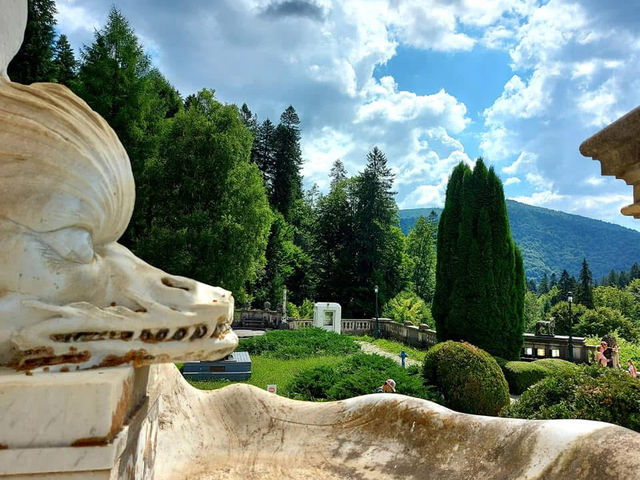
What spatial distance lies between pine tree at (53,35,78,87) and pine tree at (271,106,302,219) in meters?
17.3

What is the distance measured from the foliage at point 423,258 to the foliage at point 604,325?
45.7 ft

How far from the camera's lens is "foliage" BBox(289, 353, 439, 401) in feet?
27.8

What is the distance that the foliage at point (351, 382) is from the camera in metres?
8.48

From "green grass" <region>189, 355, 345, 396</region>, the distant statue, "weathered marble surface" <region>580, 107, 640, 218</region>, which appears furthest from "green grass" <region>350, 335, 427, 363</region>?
"weathered marble surface" <region>580, 107, 640, 218</region>

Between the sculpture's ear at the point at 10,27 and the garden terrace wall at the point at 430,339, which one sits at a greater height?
the sculpture's ear at the point at 10,27

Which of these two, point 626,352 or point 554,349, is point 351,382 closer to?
point 554,349

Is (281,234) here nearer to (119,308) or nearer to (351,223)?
(351,223)

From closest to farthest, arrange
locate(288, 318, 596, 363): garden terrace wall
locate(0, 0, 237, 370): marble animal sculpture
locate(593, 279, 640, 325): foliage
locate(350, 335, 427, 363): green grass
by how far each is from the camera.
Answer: locate(0, 0, 237, 370): marble animal sculpture < locate(288, 318, 596, 363): garden terrace wall < locate(350, 335, 427, 363): green grass < locate(593, 279, 640, 325): foliage

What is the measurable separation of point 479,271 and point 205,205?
9906mm

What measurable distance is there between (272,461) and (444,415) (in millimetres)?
917

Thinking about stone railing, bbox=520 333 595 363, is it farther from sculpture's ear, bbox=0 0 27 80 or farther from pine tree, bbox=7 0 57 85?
pine tree, bbox=7 0 57 85

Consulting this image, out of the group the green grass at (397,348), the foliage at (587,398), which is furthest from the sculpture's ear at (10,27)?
the green grass at (397,348)

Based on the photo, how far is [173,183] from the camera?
15727mm

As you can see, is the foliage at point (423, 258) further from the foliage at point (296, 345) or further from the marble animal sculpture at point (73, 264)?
the marble animal sculpture at point (73, 264)
